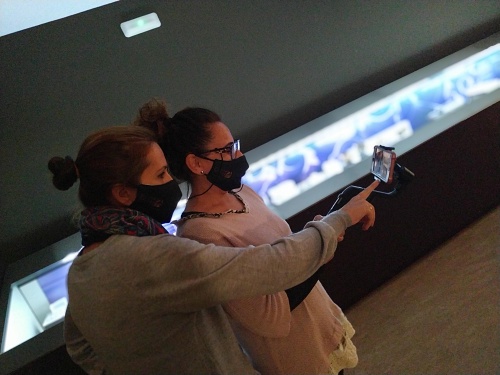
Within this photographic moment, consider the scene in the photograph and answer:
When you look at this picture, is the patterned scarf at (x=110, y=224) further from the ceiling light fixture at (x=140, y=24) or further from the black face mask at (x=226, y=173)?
the ceiling light fixture at (x=140, y=24)

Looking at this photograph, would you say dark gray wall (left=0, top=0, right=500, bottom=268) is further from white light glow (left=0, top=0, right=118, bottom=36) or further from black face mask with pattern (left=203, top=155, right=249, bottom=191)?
black face mask with pattern (left=203, top=155, right=249, bottom=191)

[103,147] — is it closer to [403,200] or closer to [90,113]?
[90,113]

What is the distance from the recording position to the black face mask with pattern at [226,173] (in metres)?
1.08

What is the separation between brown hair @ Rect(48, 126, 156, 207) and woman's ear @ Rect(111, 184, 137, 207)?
0.01 metres

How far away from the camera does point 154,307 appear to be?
69 cm

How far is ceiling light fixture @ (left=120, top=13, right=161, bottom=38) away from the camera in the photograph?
1743mm

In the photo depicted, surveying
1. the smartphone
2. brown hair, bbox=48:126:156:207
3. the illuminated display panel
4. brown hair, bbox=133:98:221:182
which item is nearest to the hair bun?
brown hair, bbox=48:126:156:207

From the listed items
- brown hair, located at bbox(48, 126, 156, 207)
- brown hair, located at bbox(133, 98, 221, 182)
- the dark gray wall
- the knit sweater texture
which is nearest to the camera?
the knit sweater texture

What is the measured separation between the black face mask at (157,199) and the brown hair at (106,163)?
4 cm

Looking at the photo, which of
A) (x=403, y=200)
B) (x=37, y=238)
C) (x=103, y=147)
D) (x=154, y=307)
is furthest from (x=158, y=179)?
(x=403, y=200)

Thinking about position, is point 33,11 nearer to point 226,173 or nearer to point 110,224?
point 226,173

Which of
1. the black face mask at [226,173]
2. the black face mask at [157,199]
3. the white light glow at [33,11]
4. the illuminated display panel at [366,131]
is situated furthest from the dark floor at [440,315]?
the white light glow at [33,11]

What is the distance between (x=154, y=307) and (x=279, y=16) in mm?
1852

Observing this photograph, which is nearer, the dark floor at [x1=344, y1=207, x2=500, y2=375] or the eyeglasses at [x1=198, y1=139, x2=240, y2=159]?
the eyeglasses at [x1=198, y1=139, x2=240, y2=159]
